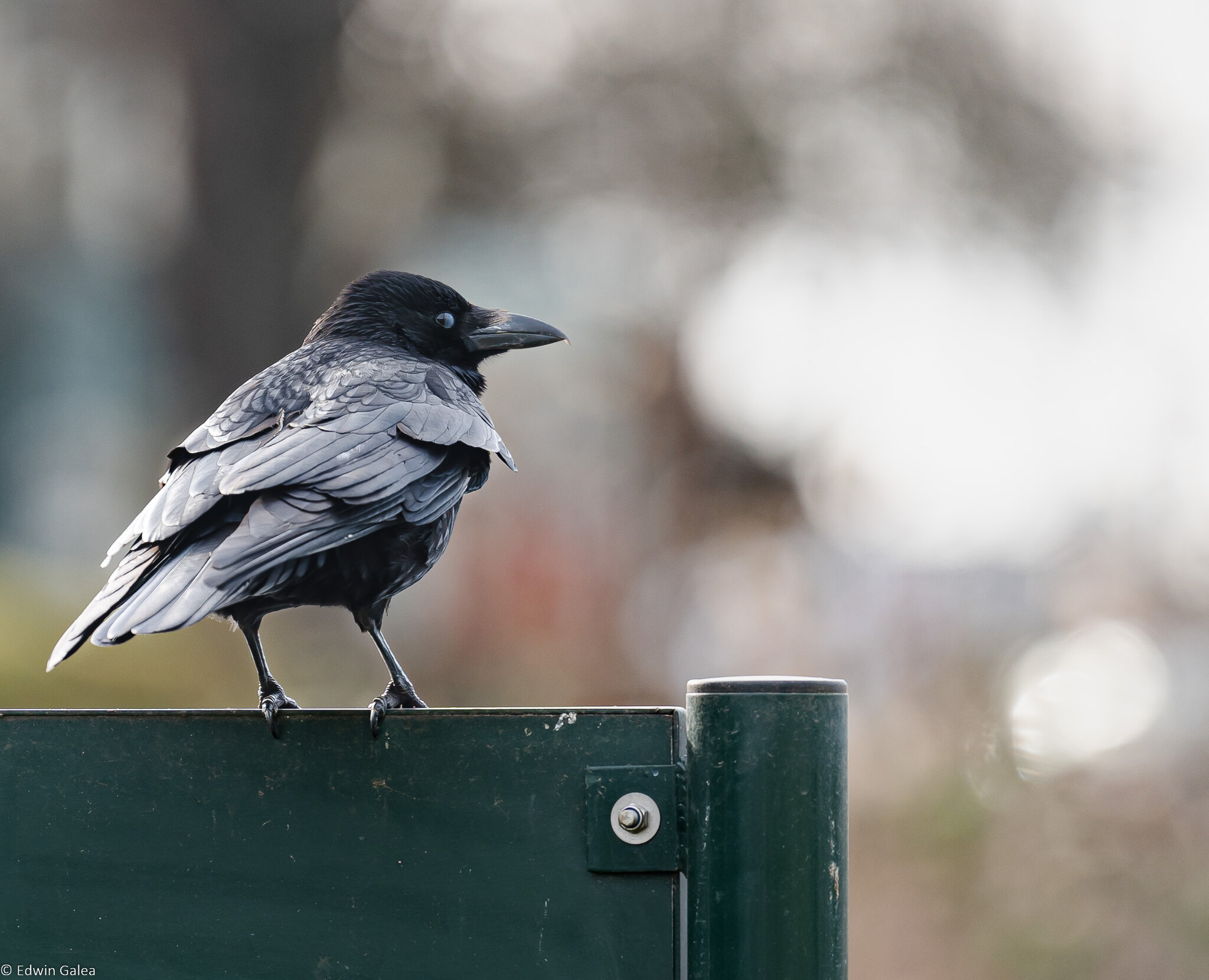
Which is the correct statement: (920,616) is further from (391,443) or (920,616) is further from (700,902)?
(700,902)

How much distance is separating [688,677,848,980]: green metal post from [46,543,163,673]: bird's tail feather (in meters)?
1.05

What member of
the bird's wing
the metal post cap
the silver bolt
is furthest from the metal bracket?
the bird's wing

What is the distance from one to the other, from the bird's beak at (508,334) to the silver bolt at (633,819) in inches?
89.4

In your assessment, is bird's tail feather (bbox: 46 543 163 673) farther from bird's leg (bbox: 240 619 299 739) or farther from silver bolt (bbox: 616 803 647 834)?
silver bolt (bbox: 616 803 647 834)

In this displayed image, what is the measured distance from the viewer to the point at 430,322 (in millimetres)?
3750

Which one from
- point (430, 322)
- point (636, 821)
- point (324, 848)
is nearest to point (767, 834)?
point (636, 821)

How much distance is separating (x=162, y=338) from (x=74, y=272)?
1.49 meters

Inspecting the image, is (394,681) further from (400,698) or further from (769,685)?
(769,685)

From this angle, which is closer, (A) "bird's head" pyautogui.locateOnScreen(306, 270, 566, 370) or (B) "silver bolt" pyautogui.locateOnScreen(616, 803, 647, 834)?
(B) "silver bolt" pyautogui.locateOnScreen(616, 803, 647, 834)

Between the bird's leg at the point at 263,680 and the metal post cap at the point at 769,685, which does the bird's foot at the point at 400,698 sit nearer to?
the bird's leg at the point at 263,680

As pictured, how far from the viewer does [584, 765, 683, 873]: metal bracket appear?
161cm

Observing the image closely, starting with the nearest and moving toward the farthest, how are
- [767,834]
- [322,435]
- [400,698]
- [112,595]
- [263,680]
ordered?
1. [767,834]
2. [112,595]
3. [322,435]
4. [263,680]
5. [400,698]

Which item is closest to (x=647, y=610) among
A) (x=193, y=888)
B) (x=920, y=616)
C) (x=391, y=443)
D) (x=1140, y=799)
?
(x=920, y=616)

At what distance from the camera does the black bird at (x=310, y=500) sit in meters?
2.13
